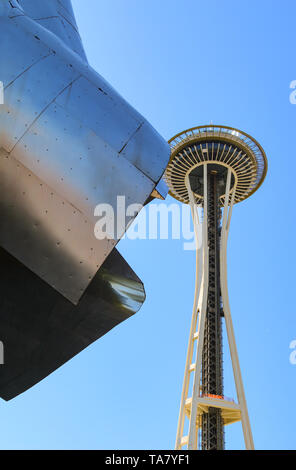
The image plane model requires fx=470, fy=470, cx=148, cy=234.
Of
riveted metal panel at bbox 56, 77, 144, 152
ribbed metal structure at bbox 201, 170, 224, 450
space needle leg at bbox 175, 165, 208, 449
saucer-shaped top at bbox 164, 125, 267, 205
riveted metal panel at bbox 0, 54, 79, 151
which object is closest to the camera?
riveted metal panel at bbox 0, 54, 79, 151

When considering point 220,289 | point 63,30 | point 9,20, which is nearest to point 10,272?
point 9,20

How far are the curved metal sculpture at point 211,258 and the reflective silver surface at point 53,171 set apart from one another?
36886mm

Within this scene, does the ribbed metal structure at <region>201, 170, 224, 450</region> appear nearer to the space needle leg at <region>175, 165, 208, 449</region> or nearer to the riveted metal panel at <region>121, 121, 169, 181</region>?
the space needle leg at <region>175, 165, 208, 449</region>

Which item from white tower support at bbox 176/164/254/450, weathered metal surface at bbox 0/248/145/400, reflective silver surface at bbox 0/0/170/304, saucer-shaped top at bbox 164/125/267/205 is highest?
saucer-shaped top at bbox 164/125/267/205

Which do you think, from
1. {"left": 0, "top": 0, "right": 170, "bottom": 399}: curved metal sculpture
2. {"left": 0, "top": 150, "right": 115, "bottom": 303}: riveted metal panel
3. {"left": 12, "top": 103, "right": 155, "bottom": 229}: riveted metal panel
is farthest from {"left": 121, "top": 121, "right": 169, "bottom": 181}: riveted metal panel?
{"left": 0, "top": 150, "right": 115, "bottom": 303}: riveted metal panel

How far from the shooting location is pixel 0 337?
629cm

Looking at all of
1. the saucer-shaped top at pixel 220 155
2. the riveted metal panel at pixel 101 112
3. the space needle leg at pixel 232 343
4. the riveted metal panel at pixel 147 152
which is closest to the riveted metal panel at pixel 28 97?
the riveted metal panel at pixel 101 112

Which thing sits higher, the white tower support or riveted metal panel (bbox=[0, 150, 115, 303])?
the white tower support

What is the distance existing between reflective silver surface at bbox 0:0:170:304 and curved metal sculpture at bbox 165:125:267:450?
36.9 m

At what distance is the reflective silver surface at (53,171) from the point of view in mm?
4617

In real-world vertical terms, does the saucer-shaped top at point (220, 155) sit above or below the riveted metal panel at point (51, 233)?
above

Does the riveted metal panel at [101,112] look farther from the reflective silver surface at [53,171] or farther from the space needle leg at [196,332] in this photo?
the space needle leg at [196,332]

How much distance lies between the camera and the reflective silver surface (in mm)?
4617

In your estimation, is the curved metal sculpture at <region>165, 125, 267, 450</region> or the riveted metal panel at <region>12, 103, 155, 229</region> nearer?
the riveted metal panel at <region>12, 103, 155, 229</region>
